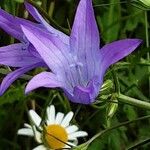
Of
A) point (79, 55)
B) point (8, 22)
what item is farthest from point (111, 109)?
point (8, 22)

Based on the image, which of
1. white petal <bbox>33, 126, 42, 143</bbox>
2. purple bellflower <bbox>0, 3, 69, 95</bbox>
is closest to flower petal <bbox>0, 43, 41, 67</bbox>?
purple bellflower <bbox>0, 3, 69, 95</bbox>

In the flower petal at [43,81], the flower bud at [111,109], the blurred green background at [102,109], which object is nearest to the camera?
the flower petal at [43,81]

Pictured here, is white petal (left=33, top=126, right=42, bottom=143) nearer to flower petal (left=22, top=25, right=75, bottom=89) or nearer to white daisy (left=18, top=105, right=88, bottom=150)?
white daisy (left=18, top=105, right=88, bottom=150)

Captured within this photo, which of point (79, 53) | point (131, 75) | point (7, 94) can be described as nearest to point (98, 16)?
point (131, 75)

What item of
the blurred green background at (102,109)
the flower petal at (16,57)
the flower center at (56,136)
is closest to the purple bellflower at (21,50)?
the flower petal at (16,57)

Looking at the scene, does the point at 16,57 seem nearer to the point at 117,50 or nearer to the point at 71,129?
the point at 117,50

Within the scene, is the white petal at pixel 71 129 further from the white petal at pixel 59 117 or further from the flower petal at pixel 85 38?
the flower petal at pixel 85 38
